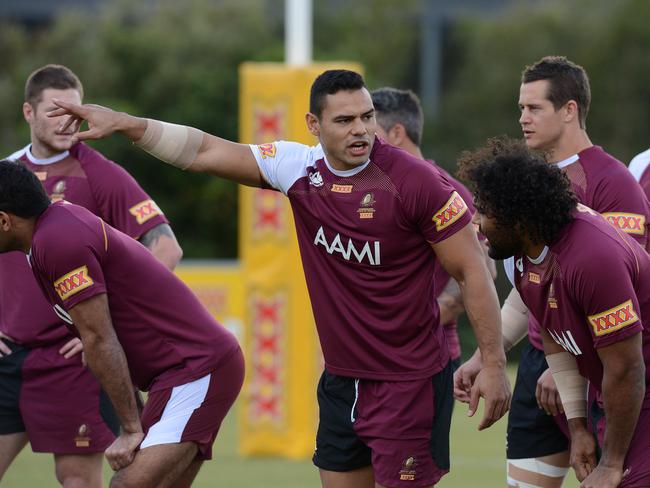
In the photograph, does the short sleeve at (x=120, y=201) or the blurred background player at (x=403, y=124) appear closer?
the short sleeve at (x=120, y=201)

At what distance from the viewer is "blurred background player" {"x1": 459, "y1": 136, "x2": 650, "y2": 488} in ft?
15.5

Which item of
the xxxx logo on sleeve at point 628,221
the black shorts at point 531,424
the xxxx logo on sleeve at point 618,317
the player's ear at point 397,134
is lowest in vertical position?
the black shorts at point 531,424

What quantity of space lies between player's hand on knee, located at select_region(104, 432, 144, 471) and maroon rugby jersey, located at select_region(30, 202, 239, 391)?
27cm

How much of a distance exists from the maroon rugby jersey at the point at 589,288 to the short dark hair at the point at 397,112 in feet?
6.41

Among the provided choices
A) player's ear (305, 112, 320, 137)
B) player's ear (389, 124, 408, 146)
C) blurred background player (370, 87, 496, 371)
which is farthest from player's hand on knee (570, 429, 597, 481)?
player's ear (389, 124, 408, 146)

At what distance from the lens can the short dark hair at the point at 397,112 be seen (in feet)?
22.7

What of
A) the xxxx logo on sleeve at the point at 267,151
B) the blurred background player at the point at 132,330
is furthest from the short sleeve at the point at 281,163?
the blurred background player at the point at 132,330

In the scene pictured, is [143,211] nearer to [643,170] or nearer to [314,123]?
[314,123]

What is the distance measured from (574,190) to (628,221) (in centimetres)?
27

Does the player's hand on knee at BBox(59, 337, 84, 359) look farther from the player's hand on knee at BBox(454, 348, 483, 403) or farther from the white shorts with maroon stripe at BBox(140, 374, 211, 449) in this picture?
the player's hand on knee at BBox(454, 348, 483, 403)

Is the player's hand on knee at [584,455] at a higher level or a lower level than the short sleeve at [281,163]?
lower

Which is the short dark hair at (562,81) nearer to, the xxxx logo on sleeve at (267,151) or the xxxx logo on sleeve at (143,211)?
the xxxx logo on sleeve at (267,151)

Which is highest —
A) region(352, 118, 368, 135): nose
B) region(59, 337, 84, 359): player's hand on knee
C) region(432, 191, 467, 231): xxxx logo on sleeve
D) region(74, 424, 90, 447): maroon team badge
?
region(352, 118, 368, 135): nose

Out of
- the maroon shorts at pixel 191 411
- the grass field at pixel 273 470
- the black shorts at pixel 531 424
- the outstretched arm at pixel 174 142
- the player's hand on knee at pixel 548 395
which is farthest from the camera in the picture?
the grass field at pixel 273 470
